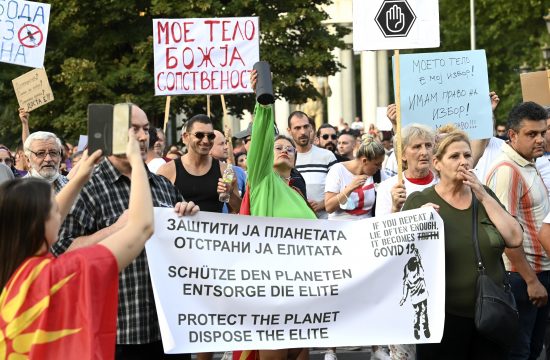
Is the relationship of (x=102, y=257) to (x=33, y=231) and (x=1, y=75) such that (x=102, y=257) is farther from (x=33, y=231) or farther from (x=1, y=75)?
(x=1, y=75)

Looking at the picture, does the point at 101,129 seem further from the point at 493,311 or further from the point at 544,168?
the point at 544,168

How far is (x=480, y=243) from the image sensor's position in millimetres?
6711

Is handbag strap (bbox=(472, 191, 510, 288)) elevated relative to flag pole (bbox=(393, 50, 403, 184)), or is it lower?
lower

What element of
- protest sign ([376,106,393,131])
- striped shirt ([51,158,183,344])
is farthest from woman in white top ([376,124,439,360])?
protest sign ([376,106,393,131])

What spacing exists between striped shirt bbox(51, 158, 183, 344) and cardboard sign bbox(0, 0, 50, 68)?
19.4 ft

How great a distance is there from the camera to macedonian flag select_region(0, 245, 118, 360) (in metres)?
4.32

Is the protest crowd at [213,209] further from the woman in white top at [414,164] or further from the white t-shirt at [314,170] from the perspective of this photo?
the white t-shirt at [314,170]

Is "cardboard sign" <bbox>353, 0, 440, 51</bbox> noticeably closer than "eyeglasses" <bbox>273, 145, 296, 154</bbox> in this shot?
Yes

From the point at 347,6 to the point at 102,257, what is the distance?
5644 cm

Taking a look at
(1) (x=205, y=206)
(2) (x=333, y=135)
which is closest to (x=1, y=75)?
(2) (x=333, y=135)

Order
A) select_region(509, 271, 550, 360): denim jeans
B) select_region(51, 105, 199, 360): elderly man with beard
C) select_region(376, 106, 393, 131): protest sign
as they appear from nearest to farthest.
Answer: select_region(51, 105, 199, 360): elderly man with beard → select_region(509, 271, 550, 360): denim jeans → select_region(376, 106, 393, 131): protest sign

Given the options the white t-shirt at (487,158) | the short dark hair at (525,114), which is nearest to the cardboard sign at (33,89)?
the white t-shirt at (487,158)

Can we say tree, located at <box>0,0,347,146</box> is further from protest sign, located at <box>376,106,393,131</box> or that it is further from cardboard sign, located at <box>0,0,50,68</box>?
cardboard sign, located at <box>0,0,50,68</box>

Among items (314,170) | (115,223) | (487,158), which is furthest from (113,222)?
(314,170)
